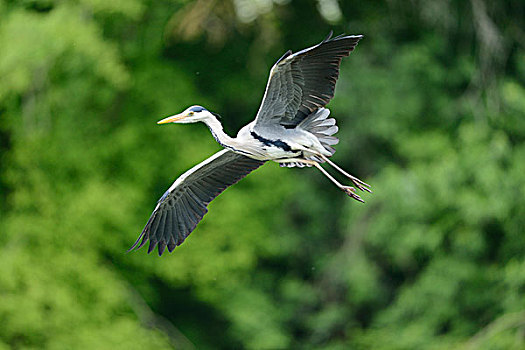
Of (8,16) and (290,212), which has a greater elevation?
(8,16)

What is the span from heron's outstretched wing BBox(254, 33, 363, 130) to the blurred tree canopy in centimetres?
563

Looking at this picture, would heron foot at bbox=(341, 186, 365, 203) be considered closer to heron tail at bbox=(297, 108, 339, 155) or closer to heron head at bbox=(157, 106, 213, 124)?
heron tail at bbox=(297, 108, 339, 155)

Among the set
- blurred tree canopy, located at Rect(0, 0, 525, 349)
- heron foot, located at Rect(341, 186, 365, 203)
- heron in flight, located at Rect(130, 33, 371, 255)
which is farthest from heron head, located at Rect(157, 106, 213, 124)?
blurred tree canopy, located at Rect(0, 0, 525, 349)

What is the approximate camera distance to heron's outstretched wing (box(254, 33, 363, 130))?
4.39 metres

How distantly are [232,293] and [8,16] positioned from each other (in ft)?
16.0

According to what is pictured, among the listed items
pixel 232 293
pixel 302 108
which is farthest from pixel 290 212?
pixel 302 108

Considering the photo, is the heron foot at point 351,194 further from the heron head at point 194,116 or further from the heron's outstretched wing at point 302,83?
the heron head at point 194,116

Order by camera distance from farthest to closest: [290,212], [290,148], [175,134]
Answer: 1. [290,212]
2. [175,134]
3. [290,148]

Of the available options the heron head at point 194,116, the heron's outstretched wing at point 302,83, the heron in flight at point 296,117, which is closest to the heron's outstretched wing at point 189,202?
the heron in flight at point 296,117

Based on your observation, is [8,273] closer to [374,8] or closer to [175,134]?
[175,134]

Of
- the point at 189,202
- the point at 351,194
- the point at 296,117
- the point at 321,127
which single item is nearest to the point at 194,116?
the point at 296,117

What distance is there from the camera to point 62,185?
456 inches

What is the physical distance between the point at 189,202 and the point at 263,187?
7.18 metres

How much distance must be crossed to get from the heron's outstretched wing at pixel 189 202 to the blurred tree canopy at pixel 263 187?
489 cm
